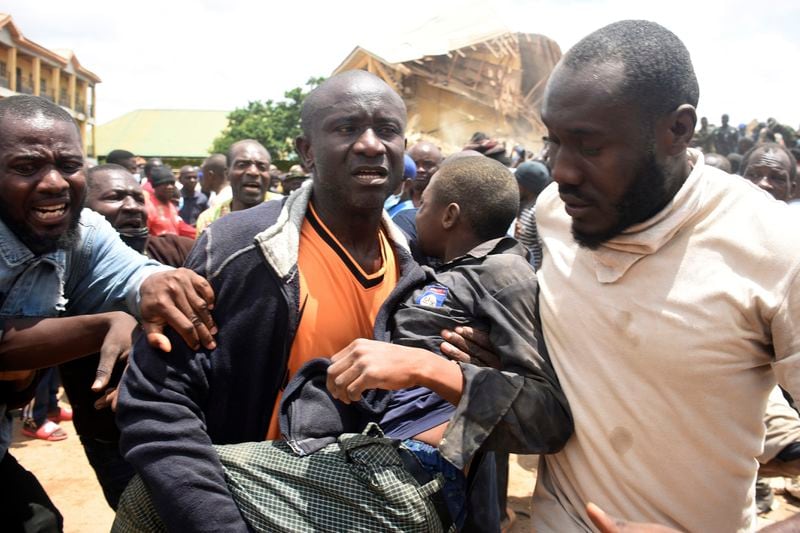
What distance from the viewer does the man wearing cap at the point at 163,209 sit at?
252 inches

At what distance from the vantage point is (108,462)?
101 inches

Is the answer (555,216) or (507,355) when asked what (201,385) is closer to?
(507,355)

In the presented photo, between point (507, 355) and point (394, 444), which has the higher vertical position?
point (507, 355)

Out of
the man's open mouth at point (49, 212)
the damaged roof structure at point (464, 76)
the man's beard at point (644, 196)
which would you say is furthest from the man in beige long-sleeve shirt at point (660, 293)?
the damaged roof structure at point (464, 76)

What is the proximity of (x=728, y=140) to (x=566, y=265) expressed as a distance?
15061mm

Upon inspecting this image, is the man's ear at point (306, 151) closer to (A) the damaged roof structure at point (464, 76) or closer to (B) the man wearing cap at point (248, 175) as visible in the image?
(B) the man wearing cap at point (248, 175)

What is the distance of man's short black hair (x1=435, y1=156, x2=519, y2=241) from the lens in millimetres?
2455

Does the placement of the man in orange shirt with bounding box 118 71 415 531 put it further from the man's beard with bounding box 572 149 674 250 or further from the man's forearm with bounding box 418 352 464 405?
the man's beard with bounding box 572 149 674 250

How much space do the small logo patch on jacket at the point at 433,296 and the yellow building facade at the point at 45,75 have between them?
31173 millimetres

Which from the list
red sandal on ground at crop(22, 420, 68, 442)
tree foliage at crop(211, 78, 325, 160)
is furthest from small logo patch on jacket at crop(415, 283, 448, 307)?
tree foliage at crop(211, 78, 325, 160)

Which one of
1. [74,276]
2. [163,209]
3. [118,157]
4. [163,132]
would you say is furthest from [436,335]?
[163,132]

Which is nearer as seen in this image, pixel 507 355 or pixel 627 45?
pixel 627 45

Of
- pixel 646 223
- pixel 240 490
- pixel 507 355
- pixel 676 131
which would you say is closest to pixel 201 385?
pixel 240 490

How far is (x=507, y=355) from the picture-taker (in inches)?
65.2
